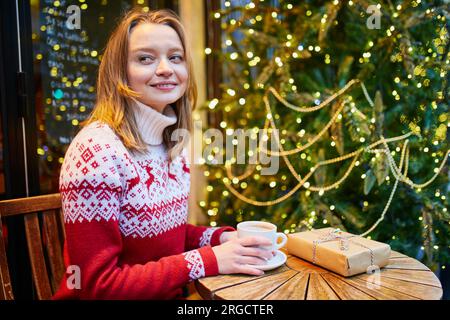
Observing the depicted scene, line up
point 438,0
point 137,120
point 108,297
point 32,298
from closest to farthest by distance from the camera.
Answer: point 108,297 < point 137,120 < point 32,298 < point 438,0

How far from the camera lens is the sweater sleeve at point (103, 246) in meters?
0.92

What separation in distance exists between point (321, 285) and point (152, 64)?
2.73ft

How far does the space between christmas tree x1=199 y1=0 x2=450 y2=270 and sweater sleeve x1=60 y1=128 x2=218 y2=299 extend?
3.40ft

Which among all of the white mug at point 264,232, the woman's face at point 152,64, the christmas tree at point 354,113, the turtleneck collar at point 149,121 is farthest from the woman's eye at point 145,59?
the christmas tree at point 354,113

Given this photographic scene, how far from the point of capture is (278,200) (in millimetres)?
2088

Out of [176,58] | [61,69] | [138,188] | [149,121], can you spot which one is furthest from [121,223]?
[61,69]

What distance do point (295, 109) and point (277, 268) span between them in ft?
3.93

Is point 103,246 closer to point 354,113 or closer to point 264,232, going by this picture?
point 264,232

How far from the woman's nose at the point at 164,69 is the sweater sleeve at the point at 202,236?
58 cm

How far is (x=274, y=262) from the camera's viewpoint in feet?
3.28

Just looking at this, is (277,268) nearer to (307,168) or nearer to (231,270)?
(231,270)

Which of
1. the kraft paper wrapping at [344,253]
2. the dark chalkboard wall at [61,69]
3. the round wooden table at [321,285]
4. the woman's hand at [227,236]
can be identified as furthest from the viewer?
the dark chalkboard wall at [61,69]

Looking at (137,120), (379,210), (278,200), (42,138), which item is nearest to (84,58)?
(42,138)

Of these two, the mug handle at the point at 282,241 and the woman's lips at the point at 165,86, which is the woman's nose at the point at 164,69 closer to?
the woman's lips at the point at 165,86
